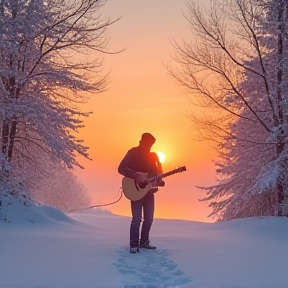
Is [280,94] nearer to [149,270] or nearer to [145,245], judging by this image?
[145,245]

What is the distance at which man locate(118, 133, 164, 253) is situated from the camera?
7.15 meters

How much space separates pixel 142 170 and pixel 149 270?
2.09 meters

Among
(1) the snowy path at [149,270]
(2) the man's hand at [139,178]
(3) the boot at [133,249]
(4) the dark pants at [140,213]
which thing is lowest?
(1) the snowy path at [149,270]

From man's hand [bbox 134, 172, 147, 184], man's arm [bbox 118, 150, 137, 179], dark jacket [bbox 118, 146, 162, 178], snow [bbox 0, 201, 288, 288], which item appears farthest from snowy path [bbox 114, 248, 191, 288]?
dark jacket [bbox 118, 146, 162, 178]

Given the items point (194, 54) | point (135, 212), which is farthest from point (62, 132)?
point (135, 212)

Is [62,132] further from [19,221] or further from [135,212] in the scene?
[135,212]

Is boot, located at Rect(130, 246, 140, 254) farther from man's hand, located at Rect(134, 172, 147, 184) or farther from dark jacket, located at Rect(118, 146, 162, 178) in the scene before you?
dark jacket, located at Rect(118, 146, 162, 178)

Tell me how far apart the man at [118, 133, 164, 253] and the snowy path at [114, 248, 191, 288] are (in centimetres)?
48

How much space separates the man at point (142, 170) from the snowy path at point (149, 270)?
1.56ft

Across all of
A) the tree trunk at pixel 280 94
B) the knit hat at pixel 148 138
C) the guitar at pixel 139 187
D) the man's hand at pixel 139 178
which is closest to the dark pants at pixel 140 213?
the guitar at pixel 139 187

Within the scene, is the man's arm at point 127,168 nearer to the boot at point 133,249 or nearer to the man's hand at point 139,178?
the man's hand at point 139,178

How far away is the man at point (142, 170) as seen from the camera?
7.15 m

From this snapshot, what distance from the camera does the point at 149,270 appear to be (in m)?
5.67

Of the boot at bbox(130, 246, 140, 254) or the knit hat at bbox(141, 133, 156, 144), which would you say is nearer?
the boot at bbox(130, 246, 140, 254)
